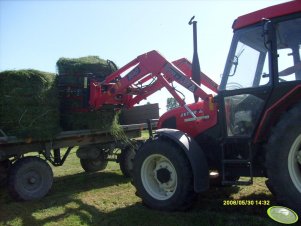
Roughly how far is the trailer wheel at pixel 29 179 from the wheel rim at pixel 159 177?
8.30ft

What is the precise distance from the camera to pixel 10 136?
7102 millimetres

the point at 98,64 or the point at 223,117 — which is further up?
the point at 98,64

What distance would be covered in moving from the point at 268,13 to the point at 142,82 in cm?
360

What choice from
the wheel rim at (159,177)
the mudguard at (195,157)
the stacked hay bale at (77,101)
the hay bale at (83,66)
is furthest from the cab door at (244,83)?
the hay bale at (83,66)

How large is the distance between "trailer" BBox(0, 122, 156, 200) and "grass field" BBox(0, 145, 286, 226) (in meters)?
0.31

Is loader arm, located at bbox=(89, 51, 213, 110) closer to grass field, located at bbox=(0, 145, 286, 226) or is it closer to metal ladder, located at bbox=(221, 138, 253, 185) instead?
metal ladder, located at bbox=(221, 138, 253, 185)

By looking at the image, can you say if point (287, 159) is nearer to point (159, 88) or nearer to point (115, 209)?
point (115, 209)

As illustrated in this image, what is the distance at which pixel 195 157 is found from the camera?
5.38 meters

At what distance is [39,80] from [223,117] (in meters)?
4.14

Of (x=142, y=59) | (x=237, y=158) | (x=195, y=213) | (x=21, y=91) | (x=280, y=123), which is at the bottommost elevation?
(x=195, y=213)

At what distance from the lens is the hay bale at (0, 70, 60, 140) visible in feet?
23.8

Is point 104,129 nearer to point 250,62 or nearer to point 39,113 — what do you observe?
point 39,113

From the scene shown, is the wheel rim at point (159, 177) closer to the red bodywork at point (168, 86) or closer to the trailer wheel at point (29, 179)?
the red bodywork at point (168, 86)

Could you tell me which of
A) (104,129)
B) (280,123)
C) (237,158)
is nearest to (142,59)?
(104,129)
